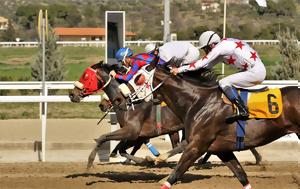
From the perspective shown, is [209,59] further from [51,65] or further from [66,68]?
[66,68]

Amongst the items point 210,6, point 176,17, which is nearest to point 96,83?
point 176,17

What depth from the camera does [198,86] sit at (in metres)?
7.22

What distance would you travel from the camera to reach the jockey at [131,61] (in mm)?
8453

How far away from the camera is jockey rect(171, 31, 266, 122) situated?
695 cm

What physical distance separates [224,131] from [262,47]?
3668 centimetres

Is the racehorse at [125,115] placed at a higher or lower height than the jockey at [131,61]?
lower

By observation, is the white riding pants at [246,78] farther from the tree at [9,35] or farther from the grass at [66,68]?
the tree at [9,35]

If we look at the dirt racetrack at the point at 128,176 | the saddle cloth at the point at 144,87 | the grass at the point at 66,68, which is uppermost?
the saddle cloth at the point at 144,87

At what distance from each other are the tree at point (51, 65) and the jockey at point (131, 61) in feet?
42.1

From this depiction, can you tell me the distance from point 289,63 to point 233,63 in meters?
15.3

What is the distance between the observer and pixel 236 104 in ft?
23.0

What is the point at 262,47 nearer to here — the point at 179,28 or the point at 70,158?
the point at 179,28

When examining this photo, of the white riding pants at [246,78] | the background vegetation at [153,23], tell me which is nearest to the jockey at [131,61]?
the white riding pants at [246,78]

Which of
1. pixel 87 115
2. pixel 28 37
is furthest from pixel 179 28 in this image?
pixel 87 115
